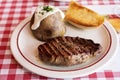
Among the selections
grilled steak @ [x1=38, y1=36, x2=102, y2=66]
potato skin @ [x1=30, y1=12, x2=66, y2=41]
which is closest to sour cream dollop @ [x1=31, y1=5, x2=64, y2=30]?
potato skin @ [x1=30, y1=12, x2=66, y2=41]

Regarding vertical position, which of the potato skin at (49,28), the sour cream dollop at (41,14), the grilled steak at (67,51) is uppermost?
the sour cream dollop at (41,14)

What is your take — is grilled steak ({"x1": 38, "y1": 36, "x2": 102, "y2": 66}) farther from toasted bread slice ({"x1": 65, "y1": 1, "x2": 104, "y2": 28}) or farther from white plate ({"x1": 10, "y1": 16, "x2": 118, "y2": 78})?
toasted bread slice ({"x1": 65, "y1": 1, "x2": 104, "y2": 28})

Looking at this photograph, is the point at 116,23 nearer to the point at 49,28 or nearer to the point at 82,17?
the point at 82,17

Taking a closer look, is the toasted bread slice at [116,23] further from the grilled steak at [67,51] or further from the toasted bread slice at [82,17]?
the grilled steak at [67,51]

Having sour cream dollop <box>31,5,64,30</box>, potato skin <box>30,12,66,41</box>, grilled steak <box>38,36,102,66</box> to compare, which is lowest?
grilled steak <box>38,36,102,66</box>

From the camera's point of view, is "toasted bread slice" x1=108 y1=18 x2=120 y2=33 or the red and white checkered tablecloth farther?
"toasted bread slice" x1=108 y1=18 x2=120 y2=33

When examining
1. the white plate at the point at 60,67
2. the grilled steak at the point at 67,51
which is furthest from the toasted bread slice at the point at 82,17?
the grilled steak at the point at 67,51

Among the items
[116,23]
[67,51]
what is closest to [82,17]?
[116,23]
